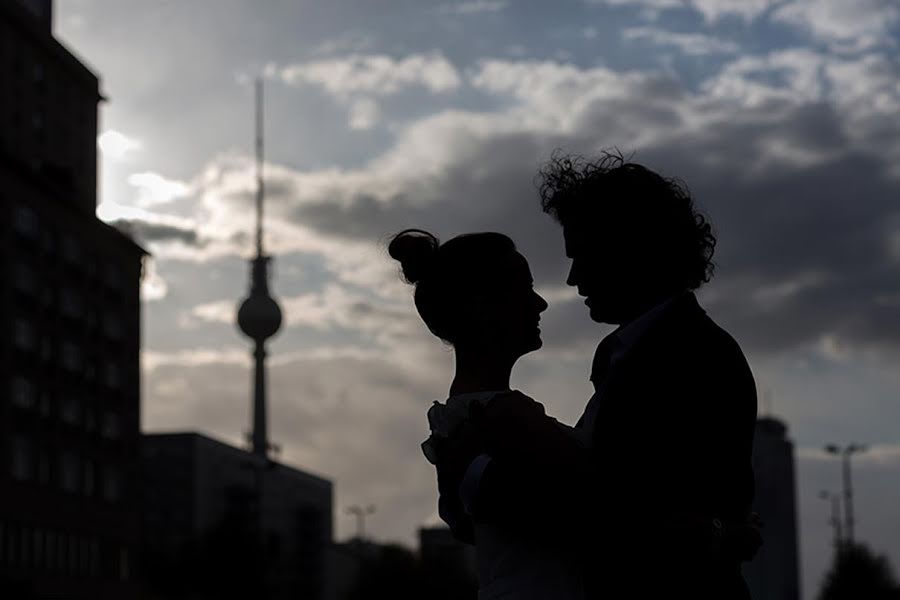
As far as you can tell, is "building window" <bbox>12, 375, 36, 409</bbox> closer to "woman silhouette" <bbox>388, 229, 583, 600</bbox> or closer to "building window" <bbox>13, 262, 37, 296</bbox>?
"building window" <bbox>13, 262, 37, 296</bbox>

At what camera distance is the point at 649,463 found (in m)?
3.54

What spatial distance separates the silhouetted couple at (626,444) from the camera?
3553 mm

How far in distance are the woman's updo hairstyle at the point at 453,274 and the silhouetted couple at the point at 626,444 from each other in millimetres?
366

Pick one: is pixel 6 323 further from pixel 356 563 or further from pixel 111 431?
pixel 356 563

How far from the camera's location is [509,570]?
3984 millimetres

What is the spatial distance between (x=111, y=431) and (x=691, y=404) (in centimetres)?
9084

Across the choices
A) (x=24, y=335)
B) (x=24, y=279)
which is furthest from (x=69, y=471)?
(x=24, y=279)

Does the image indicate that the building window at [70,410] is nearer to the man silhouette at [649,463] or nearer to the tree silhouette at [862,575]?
the tree silhouette at [862,575]

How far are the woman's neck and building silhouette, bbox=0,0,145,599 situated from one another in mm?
71351

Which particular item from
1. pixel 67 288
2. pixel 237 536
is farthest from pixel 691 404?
pixel 237 536

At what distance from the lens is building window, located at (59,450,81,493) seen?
278ft

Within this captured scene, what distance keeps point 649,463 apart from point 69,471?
85049 mm

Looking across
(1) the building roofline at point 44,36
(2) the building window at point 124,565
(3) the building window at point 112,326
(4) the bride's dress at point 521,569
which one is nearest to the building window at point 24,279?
(3) the building window at point 112,326

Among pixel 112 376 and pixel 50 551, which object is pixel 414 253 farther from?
pixel 112 376
